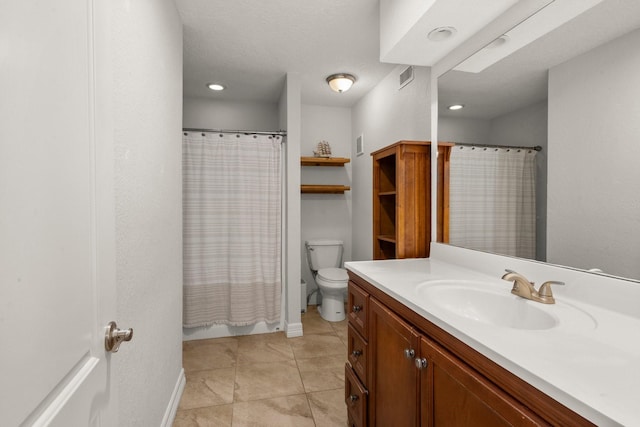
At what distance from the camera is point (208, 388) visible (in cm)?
203

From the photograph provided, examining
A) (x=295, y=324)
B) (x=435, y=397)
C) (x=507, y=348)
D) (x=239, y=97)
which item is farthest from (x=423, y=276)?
(x=239, y=97)

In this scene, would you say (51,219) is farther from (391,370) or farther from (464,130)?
(464,130)

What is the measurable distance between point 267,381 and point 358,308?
105 centimetres

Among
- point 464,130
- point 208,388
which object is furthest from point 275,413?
point 464,130

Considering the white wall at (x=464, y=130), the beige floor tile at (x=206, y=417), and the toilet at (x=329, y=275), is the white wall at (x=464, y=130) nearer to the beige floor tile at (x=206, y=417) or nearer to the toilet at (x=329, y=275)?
the toilet at (x=329, y=275)

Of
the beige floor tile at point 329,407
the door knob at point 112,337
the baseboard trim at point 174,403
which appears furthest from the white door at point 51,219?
the beige floor tile at point 329,407

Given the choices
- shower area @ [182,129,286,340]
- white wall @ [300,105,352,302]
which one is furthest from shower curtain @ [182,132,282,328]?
white wall @ [300,105,352,302]

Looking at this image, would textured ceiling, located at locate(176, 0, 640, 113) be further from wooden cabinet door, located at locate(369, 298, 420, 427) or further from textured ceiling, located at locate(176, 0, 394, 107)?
wooden cabinet door, located at locate(369, 298, 420, 427)

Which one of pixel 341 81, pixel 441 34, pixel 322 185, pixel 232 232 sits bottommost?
pixel 232 232

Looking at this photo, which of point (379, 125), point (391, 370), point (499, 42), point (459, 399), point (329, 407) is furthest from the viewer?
point (379, 125)

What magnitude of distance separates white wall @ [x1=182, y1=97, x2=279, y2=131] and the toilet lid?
5.73 ft

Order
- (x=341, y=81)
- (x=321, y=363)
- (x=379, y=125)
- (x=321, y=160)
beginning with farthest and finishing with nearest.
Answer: (x=321, y=160) → (x=379, y=125) → (x=341, y=81) → (x=321, y=363)

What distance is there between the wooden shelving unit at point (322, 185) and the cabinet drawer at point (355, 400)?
204 cm

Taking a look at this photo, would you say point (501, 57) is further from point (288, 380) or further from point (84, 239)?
point (288, 380)
